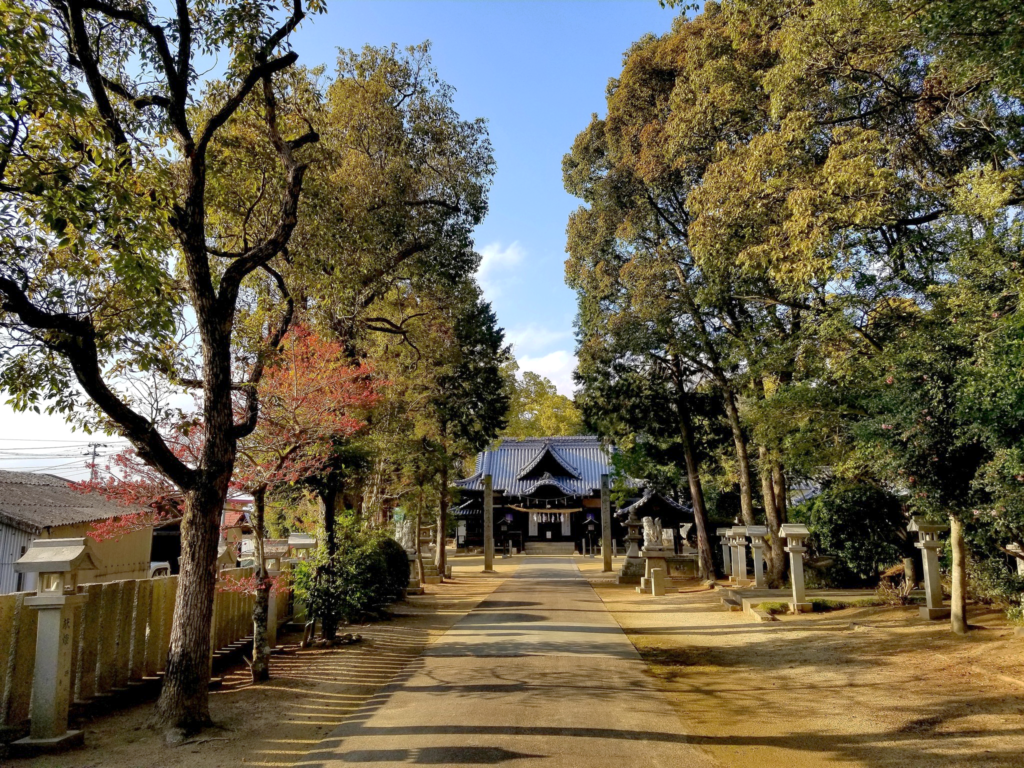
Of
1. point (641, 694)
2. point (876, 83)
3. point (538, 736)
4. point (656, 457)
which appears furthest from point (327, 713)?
point (656, 457)

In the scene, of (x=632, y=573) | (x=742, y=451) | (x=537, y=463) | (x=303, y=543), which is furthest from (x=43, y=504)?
(x=537, y=463)

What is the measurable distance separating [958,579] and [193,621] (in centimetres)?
872

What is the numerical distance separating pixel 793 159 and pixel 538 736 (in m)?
8.65

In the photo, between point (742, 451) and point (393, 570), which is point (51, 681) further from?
point (742, 451)

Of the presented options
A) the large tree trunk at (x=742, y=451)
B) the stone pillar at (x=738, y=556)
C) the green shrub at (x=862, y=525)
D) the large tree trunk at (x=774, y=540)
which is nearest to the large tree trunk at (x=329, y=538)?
the green shrub at (x=862, y=525)

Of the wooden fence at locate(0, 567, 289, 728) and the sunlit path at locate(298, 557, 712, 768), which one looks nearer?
the sunlit path at locate(298, 557, 712, 768)

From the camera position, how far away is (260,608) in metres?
7.29

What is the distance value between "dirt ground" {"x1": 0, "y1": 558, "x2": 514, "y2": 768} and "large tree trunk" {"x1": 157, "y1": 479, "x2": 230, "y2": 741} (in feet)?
0.60

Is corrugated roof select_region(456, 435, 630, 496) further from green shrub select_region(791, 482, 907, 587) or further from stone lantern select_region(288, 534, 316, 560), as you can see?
stone lantern select_region(288, 534, 316, 560)

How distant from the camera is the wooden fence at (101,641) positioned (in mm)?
4750

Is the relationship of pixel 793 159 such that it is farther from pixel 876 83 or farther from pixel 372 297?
pixel 372 297

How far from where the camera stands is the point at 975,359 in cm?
639

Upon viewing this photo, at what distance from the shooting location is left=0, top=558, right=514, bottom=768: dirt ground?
4.62 metres

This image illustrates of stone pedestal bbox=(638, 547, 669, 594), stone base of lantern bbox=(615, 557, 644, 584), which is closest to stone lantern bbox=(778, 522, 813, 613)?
stone pedestal bbox=(638, 547, 669, 594)
